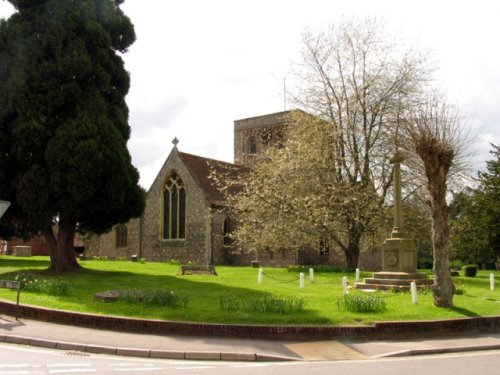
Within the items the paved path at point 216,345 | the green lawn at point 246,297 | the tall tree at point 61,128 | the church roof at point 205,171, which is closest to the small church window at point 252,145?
the church roof at point 205,171

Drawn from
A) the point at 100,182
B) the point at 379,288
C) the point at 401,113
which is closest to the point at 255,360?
the point at 379,288

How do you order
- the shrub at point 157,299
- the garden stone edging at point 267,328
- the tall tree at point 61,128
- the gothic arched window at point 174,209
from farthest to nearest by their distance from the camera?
the gothic arched window at point 174,209, the tall tree at point 61,128, the shrub at point 157,299, the garden stone edging at point 267,328

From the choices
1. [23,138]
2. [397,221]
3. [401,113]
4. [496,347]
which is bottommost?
[496,347]

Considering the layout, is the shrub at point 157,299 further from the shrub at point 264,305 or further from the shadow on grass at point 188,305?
the shrub at point 264,305

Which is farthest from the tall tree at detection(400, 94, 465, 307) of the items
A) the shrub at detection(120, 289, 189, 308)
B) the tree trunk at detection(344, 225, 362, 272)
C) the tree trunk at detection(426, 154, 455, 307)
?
the tree trunk at detection(344, 225, 362, 272)

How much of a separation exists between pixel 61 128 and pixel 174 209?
18.3 metres

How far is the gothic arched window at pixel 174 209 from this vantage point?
37.3 m

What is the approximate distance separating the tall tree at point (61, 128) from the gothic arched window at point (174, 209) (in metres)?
15.2

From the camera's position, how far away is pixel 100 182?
19.9m

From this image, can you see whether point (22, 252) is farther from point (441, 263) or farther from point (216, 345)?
point (441, 263)

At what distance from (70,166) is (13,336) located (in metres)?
10.4

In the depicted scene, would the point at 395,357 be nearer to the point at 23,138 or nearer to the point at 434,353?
the point at 434,353

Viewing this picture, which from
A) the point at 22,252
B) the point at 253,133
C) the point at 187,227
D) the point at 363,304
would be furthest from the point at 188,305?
the point at 253,133

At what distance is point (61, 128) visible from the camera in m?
20.0
